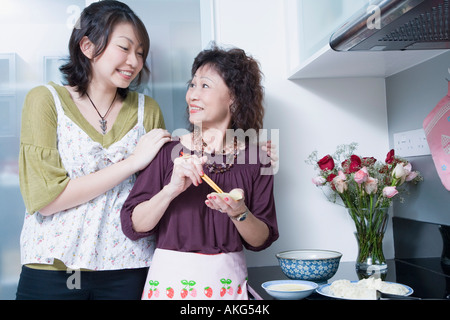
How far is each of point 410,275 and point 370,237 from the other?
0.53 feet

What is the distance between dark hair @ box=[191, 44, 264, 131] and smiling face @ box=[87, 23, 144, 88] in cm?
20

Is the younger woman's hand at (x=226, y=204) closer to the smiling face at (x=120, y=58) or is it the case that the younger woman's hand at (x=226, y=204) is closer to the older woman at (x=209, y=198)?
the older woman at (x=209, y=198)

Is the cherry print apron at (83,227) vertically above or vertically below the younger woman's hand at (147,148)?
below

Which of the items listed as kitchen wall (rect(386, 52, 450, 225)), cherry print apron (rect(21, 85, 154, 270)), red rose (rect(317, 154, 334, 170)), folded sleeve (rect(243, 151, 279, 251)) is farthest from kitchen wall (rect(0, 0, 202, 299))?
kitchen wall (rect(386, 52, 450, 225))

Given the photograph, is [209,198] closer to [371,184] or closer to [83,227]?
[83,227]

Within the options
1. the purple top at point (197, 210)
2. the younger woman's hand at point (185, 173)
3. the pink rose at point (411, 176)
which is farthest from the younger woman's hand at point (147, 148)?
the pink rose at point (411, 176)

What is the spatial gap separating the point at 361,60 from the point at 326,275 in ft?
2.27

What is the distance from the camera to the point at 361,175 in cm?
138

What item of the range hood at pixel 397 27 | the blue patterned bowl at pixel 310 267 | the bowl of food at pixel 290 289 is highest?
the range hood at pixel 397 27

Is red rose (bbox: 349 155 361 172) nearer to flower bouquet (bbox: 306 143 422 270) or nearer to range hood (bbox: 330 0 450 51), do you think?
flower bouquet (bbox: 306 143 422 270)

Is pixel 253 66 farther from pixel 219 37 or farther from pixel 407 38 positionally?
pixel 407 38

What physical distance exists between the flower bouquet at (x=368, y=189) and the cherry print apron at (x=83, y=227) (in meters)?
0.68

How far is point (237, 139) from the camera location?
140cm

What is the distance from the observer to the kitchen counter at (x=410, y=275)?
117 cm
